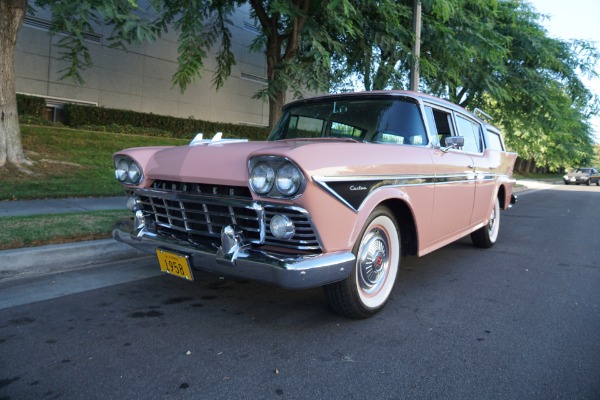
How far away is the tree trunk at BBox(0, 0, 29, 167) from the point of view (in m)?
7.98

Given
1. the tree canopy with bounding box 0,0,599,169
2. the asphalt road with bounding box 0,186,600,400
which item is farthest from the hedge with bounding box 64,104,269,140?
the asphalt road with bounding box 0,186,600,400

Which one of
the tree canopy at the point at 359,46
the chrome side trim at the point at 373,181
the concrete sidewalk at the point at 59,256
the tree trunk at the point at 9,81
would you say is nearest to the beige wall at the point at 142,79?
the tree canopy at the point at 359,46

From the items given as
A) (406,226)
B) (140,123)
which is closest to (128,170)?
(406,226)

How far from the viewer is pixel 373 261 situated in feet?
10.9

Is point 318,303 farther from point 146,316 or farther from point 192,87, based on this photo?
point 192,87

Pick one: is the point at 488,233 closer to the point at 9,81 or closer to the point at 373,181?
the point at 373,181

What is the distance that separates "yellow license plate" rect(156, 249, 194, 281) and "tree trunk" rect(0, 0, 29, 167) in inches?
283

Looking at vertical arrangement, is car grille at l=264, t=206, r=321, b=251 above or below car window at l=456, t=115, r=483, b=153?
below

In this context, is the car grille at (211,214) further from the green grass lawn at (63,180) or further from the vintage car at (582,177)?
the vintage car at (582,177)

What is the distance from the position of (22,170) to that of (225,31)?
5.57 metres

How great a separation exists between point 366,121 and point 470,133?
2093 mm

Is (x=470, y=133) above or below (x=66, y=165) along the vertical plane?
above

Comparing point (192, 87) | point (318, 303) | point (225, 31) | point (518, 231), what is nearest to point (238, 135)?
point (192, 87)

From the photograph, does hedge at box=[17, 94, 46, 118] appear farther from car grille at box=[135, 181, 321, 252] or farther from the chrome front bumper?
the chrome front bumper
